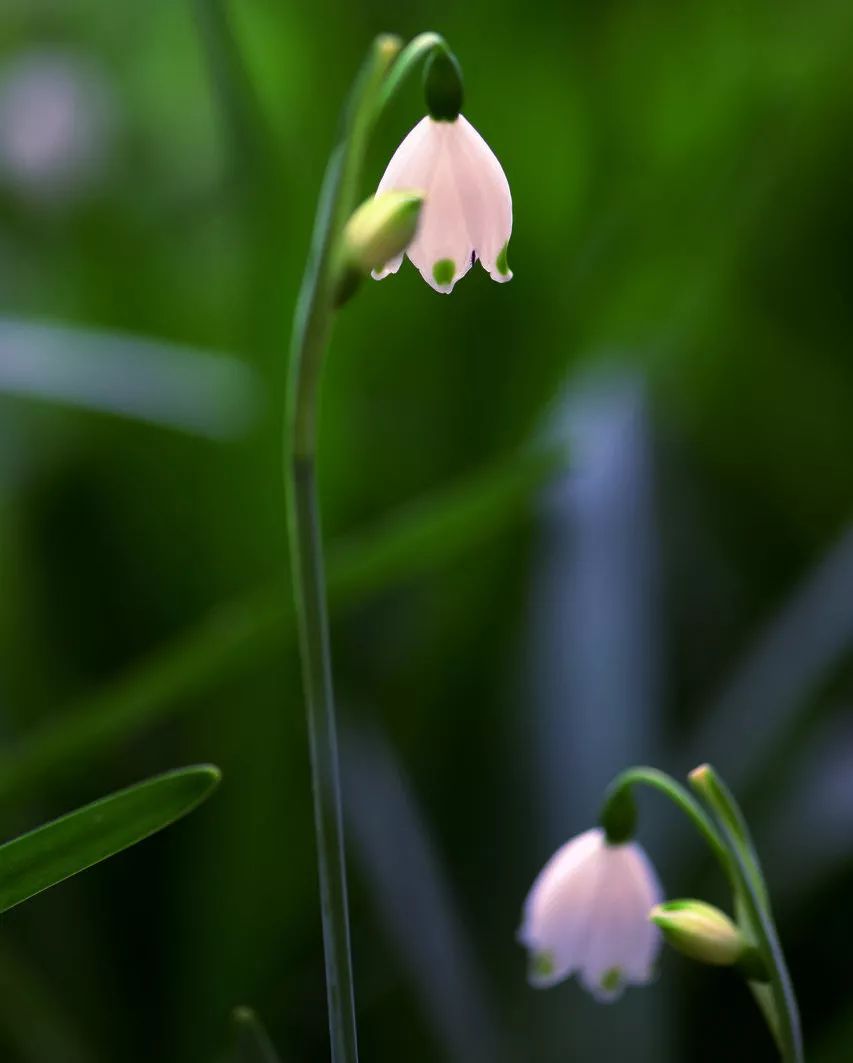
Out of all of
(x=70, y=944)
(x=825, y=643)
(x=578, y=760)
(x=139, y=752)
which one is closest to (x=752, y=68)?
(x=825, y=643)

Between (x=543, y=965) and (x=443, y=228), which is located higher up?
(x=443, y=228)

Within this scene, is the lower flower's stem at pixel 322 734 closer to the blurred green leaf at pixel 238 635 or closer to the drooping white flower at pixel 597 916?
the drooping white flower at pixel 597 916

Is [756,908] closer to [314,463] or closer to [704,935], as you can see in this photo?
[704,935]

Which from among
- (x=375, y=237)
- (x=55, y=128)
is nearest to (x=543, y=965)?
(x=375, y=237)

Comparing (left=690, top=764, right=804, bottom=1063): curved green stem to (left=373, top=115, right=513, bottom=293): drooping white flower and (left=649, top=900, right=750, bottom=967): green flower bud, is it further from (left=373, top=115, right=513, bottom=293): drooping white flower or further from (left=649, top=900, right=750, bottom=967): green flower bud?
(left=373, top=115, right=513, bottom=293): drooping white flower

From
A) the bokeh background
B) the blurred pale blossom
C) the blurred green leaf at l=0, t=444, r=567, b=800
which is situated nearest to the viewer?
the blurred green leaf at l=0, t=444, r=567, b=800

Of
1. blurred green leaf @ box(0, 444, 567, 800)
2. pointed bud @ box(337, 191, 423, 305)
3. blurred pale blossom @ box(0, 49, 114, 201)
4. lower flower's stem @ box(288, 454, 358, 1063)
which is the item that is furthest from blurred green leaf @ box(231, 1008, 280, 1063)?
blurred pale blossom @ box(0, 49, 114, 201)
